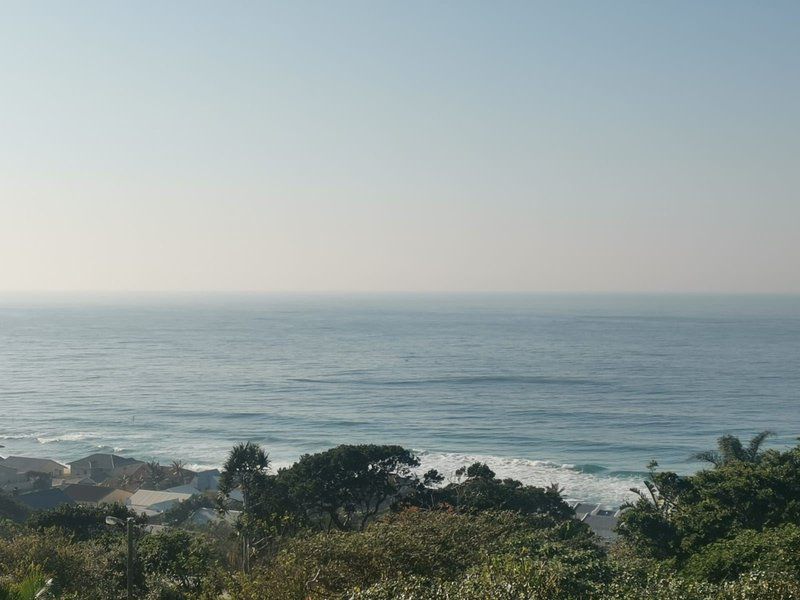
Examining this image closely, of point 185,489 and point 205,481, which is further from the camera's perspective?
point 205,481

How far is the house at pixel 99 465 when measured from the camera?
4563 cm

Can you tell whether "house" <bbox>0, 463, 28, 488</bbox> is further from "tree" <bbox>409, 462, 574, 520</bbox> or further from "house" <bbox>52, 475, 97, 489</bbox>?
"tree" <bbox>409, 462, 574, 520</bbox>

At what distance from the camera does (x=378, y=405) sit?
68.7m

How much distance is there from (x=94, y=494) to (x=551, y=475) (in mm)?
24365

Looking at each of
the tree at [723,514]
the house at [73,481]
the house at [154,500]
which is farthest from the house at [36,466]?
the tree at [723,514]

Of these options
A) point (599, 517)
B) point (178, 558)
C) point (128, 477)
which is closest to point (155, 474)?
point (128, 477)

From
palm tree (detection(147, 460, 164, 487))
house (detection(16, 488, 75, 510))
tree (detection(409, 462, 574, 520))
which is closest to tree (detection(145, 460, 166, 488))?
palm tree (detection(147, 460, 164, 487))

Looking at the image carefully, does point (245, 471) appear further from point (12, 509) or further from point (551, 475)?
point (551, 475)

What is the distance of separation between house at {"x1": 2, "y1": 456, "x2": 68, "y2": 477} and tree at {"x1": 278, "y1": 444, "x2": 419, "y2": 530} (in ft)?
63.9

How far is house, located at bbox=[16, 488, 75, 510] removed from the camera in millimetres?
38781

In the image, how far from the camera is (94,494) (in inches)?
1624

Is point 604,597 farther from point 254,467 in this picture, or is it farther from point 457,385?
point 457,385

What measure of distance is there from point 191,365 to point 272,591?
88.9m

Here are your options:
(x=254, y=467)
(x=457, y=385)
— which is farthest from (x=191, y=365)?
(x=254, y=467)
